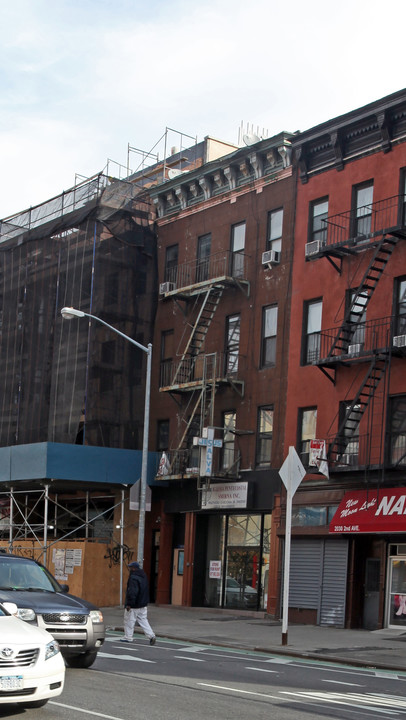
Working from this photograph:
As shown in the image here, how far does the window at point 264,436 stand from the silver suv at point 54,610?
17143 millimetres

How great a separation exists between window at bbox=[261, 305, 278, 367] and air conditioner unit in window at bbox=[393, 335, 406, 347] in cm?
654

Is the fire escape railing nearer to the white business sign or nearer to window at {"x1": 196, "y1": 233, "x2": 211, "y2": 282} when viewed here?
window at {"x1": 196, "y1": 233, "x2": 211, "y2": 282}

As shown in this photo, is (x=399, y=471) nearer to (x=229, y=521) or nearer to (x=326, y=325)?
(x=326, y=325)

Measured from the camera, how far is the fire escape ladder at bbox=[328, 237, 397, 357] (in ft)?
93.5

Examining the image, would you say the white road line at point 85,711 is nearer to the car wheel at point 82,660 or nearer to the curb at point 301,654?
the car wheel at point 82,660

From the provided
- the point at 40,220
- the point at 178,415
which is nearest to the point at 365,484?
the point at 178,415

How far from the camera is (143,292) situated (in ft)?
127

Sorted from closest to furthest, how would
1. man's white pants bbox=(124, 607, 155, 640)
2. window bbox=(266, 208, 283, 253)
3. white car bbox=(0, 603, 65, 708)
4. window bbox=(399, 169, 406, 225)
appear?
white car bbox=(0, 603, 65, 708) → man's white pants bbox=(124, 607, 155, 640) → window bbox=(399, 169, 406, 225) → window bbox=(266, 208, 283, 253)

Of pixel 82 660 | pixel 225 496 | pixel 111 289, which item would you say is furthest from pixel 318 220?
pixel 82 660

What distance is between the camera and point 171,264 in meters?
38.8

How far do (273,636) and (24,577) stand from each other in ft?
37.6

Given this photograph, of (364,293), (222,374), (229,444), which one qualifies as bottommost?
(229,444)

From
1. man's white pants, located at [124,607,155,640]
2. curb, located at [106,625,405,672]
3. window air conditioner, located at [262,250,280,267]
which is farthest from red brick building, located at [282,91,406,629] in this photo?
man's white pants, located at [124,607,155,640]

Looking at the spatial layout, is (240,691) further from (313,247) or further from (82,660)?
(313,247)
